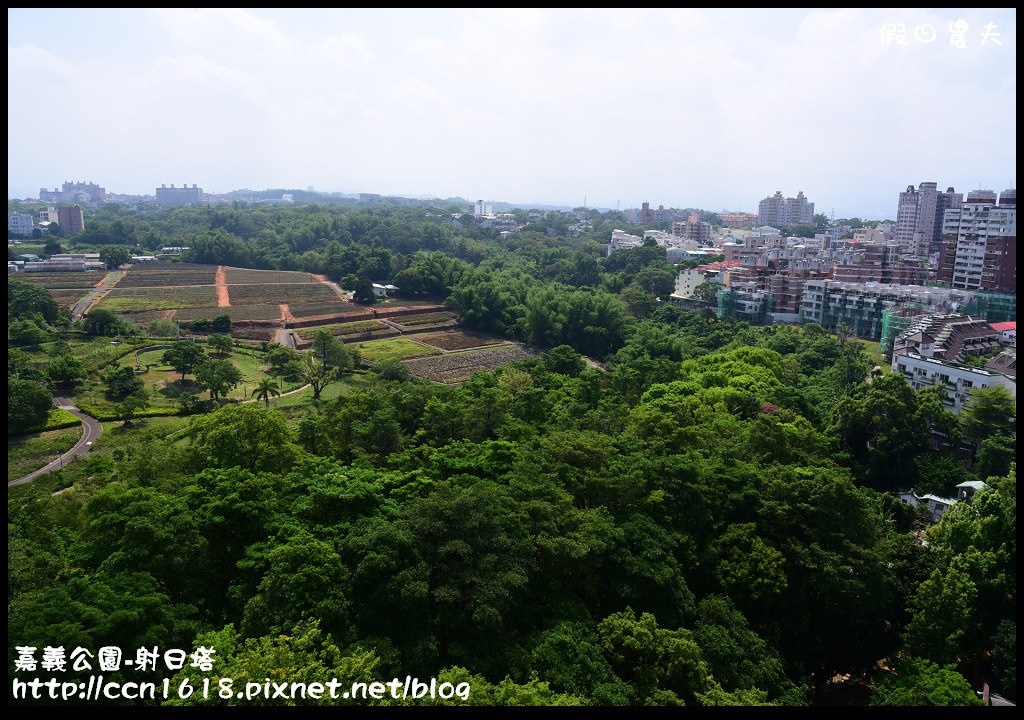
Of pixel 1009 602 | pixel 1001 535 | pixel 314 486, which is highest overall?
pixel 314 486

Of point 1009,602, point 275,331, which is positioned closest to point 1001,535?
point 1009,602

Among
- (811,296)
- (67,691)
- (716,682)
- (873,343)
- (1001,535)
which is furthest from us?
(811,296)

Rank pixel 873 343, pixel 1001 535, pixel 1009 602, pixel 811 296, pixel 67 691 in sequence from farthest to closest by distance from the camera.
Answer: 1. pixel 811 296
2. pixel 873 343
3. pixel 1001 535
4. pixel 1009 602
5. pixel 67 691

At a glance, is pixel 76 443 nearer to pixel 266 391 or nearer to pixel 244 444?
pixel 266 391

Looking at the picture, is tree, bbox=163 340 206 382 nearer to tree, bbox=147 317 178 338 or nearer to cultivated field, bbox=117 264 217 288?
tree, bbox=147 317 178 338

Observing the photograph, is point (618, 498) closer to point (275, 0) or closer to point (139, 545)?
point (139, 545)

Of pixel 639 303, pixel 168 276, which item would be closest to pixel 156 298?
pixel 168 276
